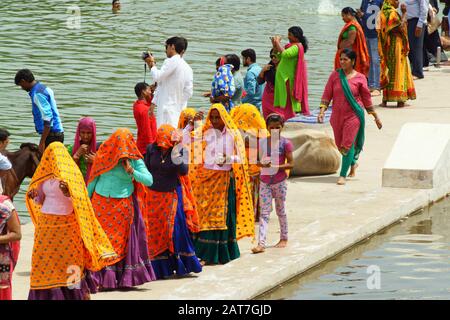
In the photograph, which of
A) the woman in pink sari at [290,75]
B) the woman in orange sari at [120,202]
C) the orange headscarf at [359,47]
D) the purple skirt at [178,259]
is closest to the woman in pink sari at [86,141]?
the woman in orange sari at [120,202]

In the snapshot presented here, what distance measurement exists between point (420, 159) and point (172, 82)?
2.86m

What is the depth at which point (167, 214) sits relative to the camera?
11469 mm

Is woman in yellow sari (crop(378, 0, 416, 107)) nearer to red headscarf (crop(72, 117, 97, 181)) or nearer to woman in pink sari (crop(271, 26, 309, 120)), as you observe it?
woman in pink sari (crop(271, 26, 309, 120))

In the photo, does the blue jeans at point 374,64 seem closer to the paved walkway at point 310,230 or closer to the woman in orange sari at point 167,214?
the paved walkway at point 310,230

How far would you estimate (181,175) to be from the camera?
11531 millimetres

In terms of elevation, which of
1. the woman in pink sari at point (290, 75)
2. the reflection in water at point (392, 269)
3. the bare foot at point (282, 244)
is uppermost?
the woman in pink sari at point (290, 75)

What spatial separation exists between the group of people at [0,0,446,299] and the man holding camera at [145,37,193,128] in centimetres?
1

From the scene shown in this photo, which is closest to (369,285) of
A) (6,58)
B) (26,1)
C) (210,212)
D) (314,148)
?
(210,212)

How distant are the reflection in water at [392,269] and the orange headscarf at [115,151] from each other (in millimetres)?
1544

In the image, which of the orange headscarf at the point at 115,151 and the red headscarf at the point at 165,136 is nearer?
the orange headscarf at the point at 115,151

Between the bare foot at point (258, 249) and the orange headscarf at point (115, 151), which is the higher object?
the orange headscarf at point (115, 151)

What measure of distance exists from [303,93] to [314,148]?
3.15 ft

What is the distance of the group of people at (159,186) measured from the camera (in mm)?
10031
